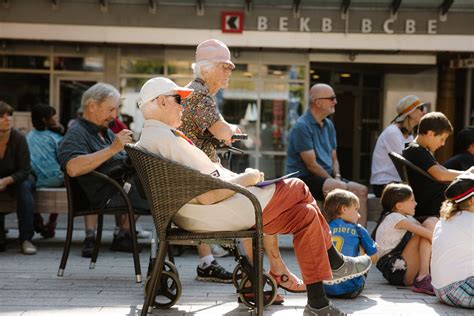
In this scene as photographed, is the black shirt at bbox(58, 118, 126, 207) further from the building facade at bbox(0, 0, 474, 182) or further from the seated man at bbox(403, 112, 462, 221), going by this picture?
the building facade at bbox(0, 0, 474, 182)

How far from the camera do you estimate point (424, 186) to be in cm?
626

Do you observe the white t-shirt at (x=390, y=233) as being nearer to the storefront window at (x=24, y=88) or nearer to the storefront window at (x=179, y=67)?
the storefront window at (x=179, y=67)

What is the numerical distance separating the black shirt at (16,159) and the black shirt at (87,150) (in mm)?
1092

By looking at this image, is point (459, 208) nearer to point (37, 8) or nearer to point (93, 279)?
point (93, 279)

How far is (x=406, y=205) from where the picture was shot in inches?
228

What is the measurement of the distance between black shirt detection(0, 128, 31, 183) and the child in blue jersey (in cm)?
332

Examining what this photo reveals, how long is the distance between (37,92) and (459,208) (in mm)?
12862

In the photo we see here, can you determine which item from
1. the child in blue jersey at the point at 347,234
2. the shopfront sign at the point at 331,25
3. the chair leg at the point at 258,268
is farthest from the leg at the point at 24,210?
the shopfront sign at the point at 331,25

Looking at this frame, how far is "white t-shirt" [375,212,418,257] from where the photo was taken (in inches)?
225

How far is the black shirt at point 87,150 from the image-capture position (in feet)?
19.6

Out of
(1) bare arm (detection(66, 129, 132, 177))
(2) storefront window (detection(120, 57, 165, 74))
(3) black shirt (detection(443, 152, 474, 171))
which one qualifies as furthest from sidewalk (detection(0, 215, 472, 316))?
(2) storefront window (detection(120, 57, 165, 74))

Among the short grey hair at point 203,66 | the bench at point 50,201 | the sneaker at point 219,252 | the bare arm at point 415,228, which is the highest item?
the short grey hair at point 203,66

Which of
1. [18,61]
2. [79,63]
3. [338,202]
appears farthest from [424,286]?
[18,61]

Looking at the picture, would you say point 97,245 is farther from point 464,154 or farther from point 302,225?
point 464,154
